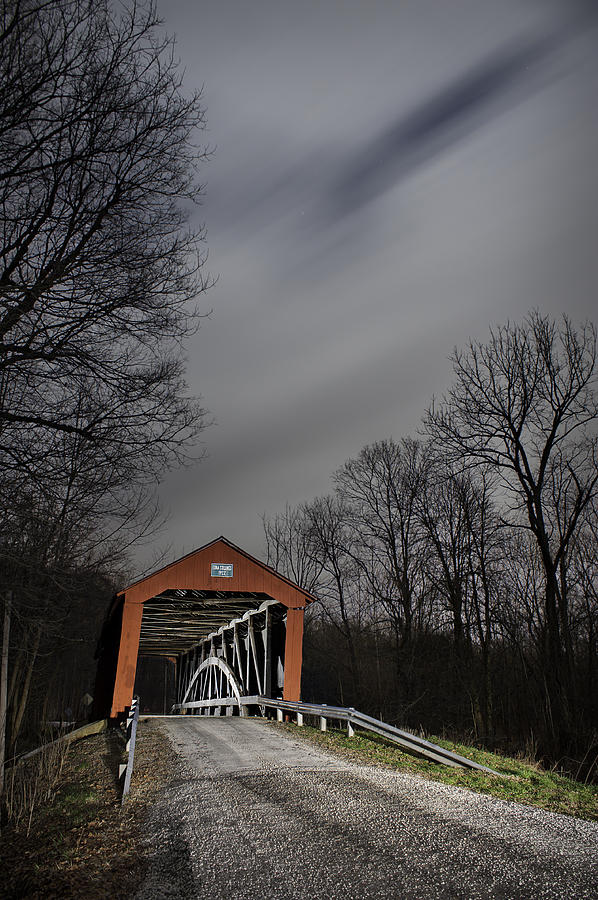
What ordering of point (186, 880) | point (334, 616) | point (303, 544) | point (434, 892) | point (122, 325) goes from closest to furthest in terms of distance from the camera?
point (434, 892), point (186, 880), point (122, 325), point (334, 616), point (303, 544)

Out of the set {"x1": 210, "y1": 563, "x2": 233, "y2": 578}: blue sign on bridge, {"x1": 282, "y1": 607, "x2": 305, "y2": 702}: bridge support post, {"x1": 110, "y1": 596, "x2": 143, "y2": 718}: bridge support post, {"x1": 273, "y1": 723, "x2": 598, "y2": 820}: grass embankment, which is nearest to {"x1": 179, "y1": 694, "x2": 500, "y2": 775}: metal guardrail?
{"x1": 273, "y1": 723, "x2": 598, "y2": 820}: grass embankment

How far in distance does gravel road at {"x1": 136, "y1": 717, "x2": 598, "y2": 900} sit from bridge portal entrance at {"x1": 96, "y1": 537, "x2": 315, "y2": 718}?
7852 mm

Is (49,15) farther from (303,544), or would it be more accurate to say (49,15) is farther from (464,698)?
(303,544)

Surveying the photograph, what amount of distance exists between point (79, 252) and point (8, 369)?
54.6 inches

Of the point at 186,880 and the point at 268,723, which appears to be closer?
the point at 186,880

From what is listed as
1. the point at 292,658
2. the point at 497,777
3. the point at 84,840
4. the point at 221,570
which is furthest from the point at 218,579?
the point at 84,840

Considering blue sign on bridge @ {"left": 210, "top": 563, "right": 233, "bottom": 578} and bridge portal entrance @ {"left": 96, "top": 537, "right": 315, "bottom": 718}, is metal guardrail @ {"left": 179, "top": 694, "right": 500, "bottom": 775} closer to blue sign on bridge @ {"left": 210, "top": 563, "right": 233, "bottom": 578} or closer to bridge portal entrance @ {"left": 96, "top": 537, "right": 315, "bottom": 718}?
bridge portal entrance @ {"left": 96, "top": 537, "right": 315, "bottom": 718}

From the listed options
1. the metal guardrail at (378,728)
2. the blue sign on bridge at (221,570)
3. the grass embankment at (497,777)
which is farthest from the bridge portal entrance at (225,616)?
the grass embankment at (497,777)

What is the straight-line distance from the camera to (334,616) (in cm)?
3250

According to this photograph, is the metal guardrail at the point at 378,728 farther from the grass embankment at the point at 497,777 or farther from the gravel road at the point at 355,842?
the gravel road at the point at 355,842

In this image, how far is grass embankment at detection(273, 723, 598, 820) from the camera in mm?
6367

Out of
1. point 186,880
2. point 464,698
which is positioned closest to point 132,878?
point 186,880

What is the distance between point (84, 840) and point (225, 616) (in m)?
14.8

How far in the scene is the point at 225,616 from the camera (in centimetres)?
1991
